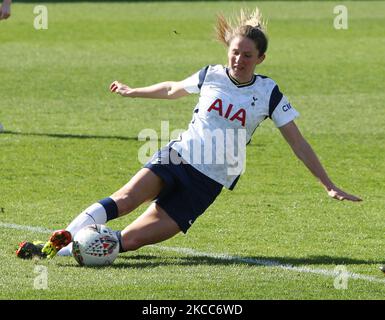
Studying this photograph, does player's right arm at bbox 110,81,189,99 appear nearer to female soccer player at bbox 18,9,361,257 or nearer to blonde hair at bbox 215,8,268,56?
female soccer player at bbox 18,9,361,257

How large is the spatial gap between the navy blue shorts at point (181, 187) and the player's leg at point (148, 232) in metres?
0.06

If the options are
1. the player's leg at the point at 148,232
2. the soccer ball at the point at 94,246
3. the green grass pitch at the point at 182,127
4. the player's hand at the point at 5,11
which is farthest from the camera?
the player's hand at the point at 5,11

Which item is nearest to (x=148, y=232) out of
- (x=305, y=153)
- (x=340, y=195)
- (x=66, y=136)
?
(x=305, y=153)

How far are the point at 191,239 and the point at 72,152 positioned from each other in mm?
4627

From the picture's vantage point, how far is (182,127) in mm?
16203

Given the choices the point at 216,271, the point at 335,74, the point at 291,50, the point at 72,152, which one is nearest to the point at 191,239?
the point at 216,271

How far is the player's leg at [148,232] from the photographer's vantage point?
9.12m

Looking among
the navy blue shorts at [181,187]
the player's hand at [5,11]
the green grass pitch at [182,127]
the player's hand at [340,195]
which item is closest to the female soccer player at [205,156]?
the navy blue shorts at [181,187]

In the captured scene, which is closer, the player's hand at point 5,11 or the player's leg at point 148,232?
the player's leg at point 148,232

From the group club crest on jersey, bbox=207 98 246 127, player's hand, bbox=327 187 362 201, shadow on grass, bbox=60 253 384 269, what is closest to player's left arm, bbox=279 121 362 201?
player's hand, bbox=327 187 362 201

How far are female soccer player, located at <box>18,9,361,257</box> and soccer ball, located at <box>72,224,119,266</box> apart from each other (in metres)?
0.16

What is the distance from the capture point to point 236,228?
10547 mm

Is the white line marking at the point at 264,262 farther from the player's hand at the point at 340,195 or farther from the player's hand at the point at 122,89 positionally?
the player's hand at the point at 122,89

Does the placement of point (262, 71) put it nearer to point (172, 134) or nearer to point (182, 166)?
point (172, 134)
